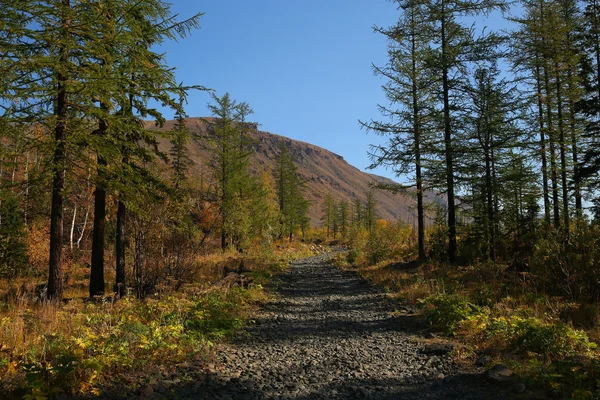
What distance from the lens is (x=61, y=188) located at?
8297mm

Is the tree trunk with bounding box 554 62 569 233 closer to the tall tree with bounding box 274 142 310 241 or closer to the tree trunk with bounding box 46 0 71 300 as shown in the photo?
the tree trunk with bounding box 46 0 71 300

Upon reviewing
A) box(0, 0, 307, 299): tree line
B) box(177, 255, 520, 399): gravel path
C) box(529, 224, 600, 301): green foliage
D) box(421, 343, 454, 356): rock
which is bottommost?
box(177, 255, 520, 399): gravel path

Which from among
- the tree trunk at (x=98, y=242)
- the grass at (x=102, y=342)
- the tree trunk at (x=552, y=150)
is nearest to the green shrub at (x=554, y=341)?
the grass at (x=102, y=342)

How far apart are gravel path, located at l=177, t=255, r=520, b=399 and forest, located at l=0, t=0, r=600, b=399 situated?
19.1 inches

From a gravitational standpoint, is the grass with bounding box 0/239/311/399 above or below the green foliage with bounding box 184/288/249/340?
above

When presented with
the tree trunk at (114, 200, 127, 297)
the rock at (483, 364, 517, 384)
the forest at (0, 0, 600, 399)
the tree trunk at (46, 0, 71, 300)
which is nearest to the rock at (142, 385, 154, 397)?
the forest at (0, 0, 600, 399)

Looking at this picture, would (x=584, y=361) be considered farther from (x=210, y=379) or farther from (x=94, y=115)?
(x=94, y=115)

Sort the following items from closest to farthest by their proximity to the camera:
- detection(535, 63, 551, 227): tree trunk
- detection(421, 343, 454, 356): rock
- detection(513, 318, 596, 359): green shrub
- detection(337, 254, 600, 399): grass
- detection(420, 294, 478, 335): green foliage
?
detection(337, 254, 600, 399): grass < detection(513, 318, 596, 359): green shrub < detection(421, 343, 454, 356): rock < detection(420, 294, 478, 335): green foliage < detection(535, 63, 551, 227): tree trunk

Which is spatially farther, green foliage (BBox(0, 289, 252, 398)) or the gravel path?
the gravel path

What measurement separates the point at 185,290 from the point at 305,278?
7.11 m

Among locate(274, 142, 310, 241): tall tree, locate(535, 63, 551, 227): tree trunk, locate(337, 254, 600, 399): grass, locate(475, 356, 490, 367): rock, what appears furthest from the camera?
locate(274, 142, 310, 241): tall tree

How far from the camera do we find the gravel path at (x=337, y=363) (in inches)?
160

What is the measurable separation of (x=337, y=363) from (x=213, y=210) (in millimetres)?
14062

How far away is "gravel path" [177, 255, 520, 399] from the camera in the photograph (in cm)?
407
